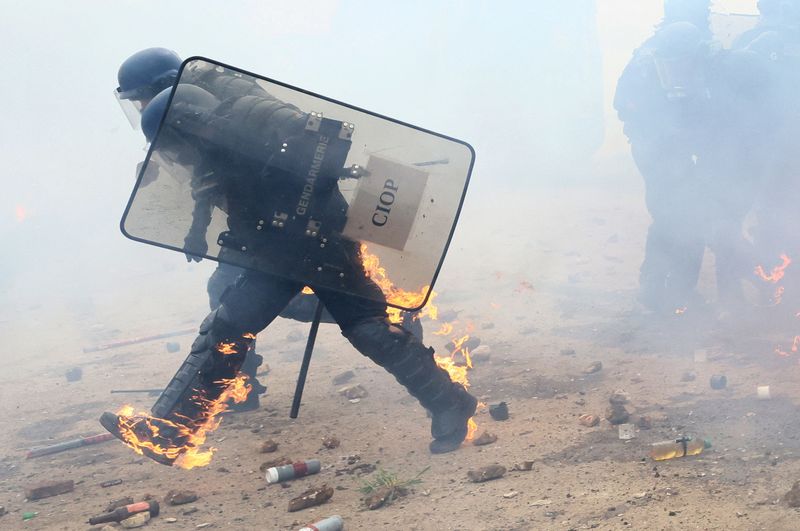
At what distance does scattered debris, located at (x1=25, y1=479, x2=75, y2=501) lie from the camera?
11.6 ft

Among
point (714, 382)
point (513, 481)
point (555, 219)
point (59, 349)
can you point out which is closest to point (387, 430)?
point (513, 481)

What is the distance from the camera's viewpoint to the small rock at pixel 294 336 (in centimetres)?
620

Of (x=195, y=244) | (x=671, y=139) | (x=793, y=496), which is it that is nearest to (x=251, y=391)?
(x=195, y=244)

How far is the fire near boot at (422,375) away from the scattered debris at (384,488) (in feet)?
0.90

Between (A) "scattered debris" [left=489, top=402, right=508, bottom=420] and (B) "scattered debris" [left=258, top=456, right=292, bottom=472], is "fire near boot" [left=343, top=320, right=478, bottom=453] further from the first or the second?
(B) "scattered debris" [left=258, top=456, right=292, bottom=472]

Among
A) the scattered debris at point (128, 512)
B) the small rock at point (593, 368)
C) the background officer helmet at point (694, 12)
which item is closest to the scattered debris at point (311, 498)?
the scattered debris at point (128, 512)

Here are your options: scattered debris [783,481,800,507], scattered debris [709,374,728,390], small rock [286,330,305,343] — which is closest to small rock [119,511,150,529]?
scattered debris [783,481,800,507]

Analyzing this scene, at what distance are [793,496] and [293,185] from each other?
1.97 m

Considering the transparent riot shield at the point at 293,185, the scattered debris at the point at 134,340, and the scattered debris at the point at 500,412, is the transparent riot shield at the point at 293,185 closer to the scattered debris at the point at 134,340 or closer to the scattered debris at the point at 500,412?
the scattered debris at the point at 500,412

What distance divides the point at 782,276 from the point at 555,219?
13.3 feet

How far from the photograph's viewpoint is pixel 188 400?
11.6ft

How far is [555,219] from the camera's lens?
941 cm

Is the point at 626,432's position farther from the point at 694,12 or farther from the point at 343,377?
the point at 694,12

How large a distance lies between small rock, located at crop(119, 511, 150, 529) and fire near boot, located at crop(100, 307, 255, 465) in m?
0.35
